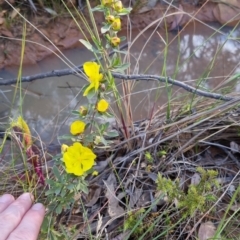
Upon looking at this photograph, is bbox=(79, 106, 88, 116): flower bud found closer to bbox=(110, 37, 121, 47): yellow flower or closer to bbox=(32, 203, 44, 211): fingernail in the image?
bbox=(110, 37, 121, 47): yellow flower

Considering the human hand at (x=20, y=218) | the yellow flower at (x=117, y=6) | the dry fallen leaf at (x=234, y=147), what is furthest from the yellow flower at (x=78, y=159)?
the dry fallen leaf at (x=234, y=147)

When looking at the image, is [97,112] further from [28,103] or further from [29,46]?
[29,46]

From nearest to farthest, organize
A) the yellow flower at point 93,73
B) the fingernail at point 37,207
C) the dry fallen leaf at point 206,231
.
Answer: the yellow flower at point 93,73 < the fingernail at point 37,207 < the dry fallen leaf at point 206,231

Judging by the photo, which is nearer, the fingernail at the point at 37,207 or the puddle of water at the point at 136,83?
the fingernail at the point at 37,207

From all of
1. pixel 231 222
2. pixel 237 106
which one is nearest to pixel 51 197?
pixel 231 222

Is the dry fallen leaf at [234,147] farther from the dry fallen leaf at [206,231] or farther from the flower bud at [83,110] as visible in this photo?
the flower bud at [83,110]

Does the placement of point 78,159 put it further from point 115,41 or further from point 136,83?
point 136,83
